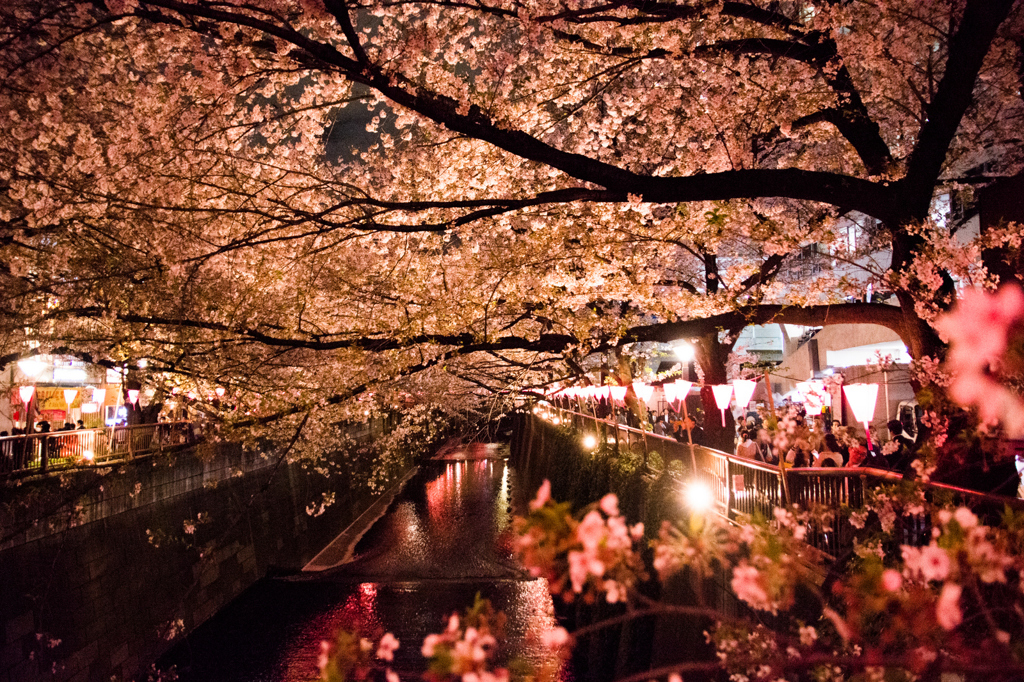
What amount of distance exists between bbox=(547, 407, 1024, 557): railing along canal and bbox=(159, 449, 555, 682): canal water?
3.77m

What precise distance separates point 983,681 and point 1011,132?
38.0 ft

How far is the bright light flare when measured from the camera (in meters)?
Answer: 9.73

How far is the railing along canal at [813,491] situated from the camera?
5.28m

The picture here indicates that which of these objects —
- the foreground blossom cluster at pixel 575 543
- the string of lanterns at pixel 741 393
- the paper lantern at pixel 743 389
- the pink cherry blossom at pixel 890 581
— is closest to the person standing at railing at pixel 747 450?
the string of lanterns at pixel 741 393

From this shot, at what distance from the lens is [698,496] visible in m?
9.95

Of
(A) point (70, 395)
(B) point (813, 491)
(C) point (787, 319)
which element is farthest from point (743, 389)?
(A) point (70, 395)

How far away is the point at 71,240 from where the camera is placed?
8.98m

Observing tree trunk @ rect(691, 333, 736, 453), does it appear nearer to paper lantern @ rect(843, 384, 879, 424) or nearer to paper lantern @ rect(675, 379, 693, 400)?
paper lantern @ rect(675, 379, 693, 400)

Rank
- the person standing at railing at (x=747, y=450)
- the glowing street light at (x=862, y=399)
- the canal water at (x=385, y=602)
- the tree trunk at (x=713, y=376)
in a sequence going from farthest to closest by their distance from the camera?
1. the tree trunk at (x=713, y=376)
2. the canal water at (x=385, y=602)
3. the person standing at railing at (x=747, y=450)
4. the glowing street light at (x=862, y=399)

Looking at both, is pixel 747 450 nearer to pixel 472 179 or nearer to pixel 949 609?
pixel 472 179

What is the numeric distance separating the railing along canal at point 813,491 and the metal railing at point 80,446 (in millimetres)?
7622

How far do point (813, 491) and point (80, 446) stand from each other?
13.1 m

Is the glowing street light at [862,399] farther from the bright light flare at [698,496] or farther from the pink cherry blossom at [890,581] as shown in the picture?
the pink cherry blossom at [890,581]

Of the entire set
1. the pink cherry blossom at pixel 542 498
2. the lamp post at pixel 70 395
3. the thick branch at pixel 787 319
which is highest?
the thick branch at pixel 787 319
